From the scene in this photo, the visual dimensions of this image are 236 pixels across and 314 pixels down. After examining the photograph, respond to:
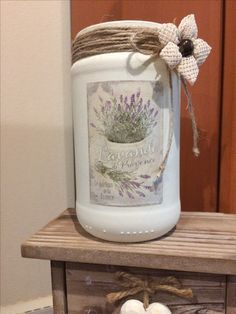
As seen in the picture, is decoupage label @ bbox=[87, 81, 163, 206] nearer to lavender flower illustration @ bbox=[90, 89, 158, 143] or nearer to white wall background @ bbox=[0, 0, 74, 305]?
lavender flower illustration @ bbox=[90, 89, 158, 143]

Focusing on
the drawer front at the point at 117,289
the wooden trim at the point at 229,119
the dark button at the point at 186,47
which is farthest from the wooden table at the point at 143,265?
the dark button at the point at 186,47

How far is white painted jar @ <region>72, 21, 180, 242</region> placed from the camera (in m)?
0.40

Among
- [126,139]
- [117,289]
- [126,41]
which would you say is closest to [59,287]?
[117,289]

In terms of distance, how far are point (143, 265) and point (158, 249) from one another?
0.09 ft

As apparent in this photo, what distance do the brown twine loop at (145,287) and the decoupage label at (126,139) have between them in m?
0.09

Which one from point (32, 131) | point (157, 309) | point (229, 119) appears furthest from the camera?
point (32, 131)

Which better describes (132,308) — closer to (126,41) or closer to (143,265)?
(143,265)

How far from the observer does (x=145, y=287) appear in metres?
0.42

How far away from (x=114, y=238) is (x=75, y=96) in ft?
0.62

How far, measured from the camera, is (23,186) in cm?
72

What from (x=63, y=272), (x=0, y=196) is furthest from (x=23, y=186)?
(x=63, y=272)

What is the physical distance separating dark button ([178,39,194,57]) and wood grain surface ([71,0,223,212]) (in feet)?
0.65

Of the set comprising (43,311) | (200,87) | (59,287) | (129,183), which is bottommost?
(43,311)

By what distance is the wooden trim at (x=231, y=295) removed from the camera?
404mm
